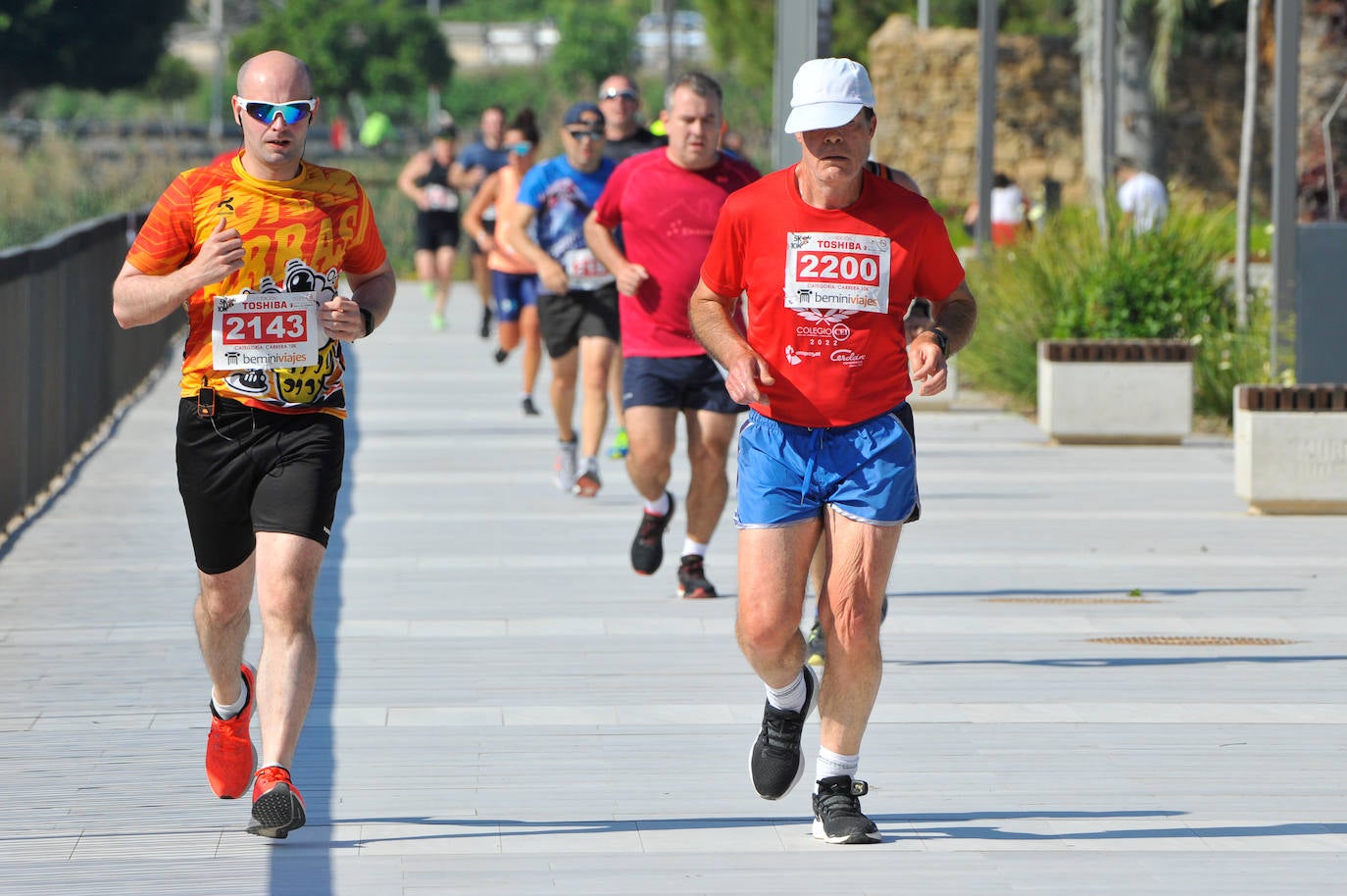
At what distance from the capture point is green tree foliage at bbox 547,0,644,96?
82.9 m

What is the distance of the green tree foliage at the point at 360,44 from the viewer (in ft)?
279

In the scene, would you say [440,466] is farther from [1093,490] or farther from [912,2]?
[912,2]

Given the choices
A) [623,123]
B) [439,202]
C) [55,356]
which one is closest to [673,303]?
[623,123]

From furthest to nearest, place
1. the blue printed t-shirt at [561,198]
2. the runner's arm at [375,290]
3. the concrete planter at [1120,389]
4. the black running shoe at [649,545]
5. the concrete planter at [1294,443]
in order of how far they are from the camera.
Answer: the concrete planter at [1120,389] < the blue printed t-shirt at [561,198] < the concrete planter at [1294,443] < the black running shoe at [649,545] < the runner's arm at [375,290]

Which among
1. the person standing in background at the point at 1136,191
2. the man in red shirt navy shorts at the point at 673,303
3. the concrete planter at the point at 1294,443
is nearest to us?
the man in red shirt navy shorts at the point at 673,303

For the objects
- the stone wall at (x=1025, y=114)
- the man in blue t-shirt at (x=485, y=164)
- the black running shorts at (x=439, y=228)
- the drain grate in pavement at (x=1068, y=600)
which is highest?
the stone wall at (x=1025, y=114)

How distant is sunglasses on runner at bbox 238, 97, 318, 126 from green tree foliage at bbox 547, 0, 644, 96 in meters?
75.4

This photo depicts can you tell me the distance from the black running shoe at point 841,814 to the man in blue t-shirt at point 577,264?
6731mm

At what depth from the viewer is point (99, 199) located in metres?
27.2

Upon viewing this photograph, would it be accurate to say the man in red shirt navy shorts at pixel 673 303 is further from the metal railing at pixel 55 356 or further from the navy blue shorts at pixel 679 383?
the metal railing at pixel 55 356

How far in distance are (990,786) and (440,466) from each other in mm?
8087

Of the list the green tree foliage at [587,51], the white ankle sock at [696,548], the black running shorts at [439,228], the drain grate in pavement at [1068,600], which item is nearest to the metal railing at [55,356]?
the white ankle sock at [696,548]

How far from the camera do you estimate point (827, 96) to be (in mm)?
5898

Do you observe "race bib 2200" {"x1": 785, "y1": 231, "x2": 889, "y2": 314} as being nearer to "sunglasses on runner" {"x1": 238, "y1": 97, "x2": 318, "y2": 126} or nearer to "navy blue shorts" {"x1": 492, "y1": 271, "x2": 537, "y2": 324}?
"sunglasses on runner" {"x1": 238, "y1": 97, "x2": 318, "y2": 126}
